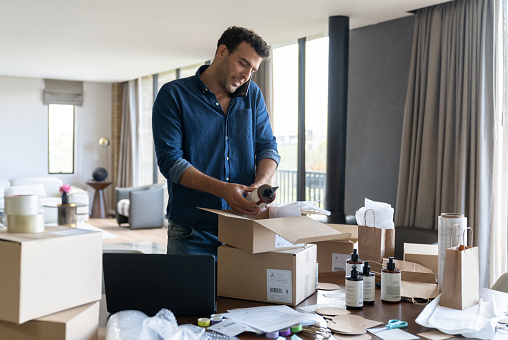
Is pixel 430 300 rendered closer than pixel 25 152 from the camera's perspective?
Yes

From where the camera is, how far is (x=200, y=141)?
2.10m

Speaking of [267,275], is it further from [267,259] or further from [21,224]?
[21,224]

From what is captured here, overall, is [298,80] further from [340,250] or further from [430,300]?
[430,300]

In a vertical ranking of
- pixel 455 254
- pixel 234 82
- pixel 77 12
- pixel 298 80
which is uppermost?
pixel 77 12

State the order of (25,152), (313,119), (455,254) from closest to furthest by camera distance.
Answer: (455,254) → (313,119) → (25,152)

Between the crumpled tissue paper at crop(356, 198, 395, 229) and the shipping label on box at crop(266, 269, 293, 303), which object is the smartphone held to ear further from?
the shipping label on box at crop(266, 269, 293, 303)

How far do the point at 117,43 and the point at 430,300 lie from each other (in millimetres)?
5447

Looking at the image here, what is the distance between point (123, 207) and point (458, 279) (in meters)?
7.57

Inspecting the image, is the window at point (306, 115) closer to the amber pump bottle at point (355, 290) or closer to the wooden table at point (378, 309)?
the wooden table at point (378, 309)

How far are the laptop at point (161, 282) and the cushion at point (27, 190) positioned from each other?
24.7 feet

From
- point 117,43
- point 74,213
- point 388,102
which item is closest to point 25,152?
point 74,213

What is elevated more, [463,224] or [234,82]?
[234,82]

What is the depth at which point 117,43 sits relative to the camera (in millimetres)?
6367

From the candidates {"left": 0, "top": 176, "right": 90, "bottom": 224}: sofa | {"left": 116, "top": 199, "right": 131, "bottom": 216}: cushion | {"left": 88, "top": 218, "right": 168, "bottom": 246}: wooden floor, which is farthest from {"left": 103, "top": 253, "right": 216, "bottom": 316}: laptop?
{"left": 116, "top": 199, "right": 131, "bottom": 216}: cushion
